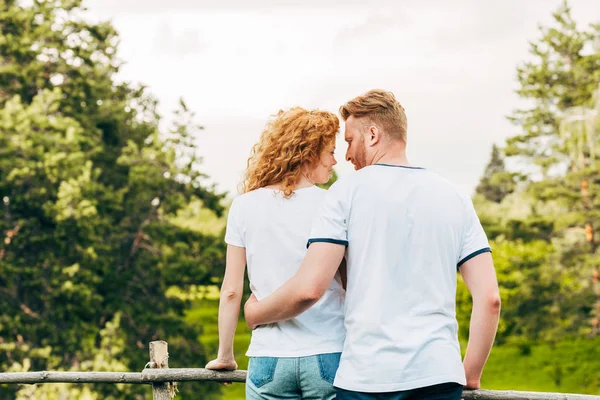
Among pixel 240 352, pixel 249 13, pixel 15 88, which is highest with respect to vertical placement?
pixel 249 13

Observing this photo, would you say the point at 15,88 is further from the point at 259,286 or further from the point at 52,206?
the point at 259,286

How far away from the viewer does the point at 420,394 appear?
78.7 inches

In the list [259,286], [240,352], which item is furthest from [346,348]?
[240,352]

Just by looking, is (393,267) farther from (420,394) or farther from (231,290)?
(231,290)

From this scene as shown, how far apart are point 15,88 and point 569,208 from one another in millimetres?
17039

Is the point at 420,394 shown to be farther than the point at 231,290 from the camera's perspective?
No

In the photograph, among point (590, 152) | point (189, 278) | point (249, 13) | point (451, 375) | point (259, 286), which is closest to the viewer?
point (451, 375)

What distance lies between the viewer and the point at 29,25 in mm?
22719

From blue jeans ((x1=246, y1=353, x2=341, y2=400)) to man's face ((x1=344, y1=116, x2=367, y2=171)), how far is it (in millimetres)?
528

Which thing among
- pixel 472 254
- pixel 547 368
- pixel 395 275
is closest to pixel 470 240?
pixel 472 254

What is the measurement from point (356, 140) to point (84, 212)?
18760 mm

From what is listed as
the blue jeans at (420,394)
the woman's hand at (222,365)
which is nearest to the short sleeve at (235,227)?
the blue jeans at (420,394)

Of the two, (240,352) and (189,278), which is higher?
(189,278)

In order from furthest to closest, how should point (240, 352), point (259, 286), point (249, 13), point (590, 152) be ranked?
point (249, 13), point (240, 352), point (590, 152), point (259, 286)
